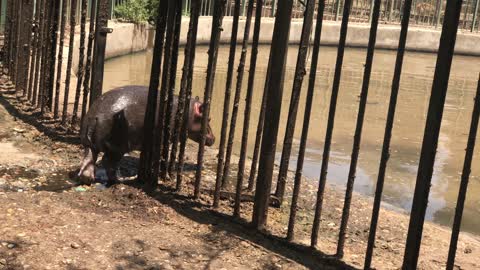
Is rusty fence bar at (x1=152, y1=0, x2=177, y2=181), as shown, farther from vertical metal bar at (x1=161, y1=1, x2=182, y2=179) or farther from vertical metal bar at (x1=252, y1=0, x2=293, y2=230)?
vertical metal bar at (x1=252, y1=0, x2=293, y2=230)

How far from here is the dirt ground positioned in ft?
13.2

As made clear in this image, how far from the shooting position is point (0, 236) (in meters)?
4.09

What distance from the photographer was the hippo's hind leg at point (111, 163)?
5538mm

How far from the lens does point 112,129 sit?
5.50 metres

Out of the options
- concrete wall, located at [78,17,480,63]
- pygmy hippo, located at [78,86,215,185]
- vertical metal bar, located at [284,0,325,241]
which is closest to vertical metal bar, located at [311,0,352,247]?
vertical metal bar, located at [284,0,325,241]

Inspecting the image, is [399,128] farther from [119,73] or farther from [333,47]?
[333,47]

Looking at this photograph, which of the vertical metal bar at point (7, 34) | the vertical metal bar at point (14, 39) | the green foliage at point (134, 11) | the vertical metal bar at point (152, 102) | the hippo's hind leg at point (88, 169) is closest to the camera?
the vertical metal bar at point (152, 102)

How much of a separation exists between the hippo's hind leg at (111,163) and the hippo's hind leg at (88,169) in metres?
0.15

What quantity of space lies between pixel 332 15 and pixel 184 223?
2279 centimetres

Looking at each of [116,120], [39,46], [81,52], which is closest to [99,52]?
[81,52]

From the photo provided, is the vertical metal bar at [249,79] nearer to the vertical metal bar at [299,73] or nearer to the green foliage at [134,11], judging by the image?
Answer: the vertical metal bar at [299,73]

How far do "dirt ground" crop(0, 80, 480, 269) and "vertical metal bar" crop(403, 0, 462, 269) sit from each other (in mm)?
503

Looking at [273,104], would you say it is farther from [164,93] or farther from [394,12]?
[394,12]

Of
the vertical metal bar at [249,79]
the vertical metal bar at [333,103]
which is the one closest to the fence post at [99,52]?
the vertical metal bar at [249,79]
